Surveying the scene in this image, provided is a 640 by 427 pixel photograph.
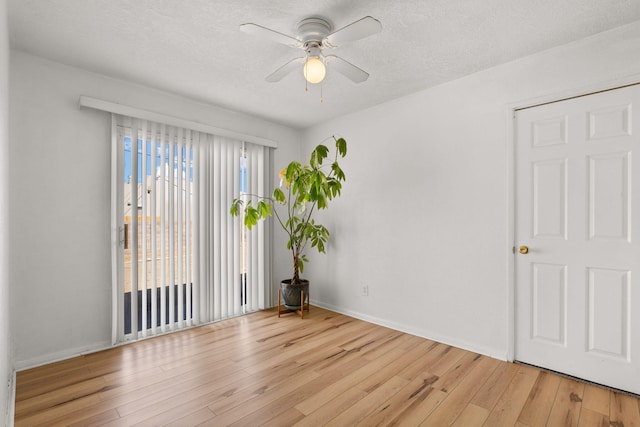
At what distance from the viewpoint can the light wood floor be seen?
188 cm

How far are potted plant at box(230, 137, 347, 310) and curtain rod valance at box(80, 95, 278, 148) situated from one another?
60 cm

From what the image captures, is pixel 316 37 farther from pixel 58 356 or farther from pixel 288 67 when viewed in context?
pixel 58 356

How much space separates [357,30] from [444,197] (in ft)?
5.88

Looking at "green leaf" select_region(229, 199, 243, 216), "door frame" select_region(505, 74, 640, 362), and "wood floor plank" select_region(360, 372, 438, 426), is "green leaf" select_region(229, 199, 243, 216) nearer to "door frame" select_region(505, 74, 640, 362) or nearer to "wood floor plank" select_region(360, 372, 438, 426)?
"wood floor plank" select_region(360, 372, 438, 426)

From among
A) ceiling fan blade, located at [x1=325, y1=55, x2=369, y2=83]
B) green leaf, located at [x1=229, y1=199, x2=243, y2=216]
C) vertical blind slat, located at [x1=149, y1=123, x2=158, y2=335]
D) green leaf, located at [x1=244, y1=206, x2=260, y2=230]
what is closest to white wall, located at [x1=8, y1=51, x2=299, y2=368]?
vertical blind slat, located at [x1=149, y1=123, x2=158, y2=335]

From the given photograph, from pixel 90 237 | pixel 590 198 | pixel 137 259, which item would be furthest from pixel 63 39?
pixel 590 198

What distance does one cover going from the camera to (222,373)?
2.40m

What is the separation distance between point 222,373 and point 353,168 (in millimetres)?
2575

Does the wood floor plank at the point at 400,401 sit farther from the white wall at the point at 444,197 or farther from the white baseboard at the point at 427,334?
the white wall at the point at 444,197

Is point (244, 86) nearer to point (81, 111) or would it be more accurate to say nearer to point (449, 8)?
point (81, 111)

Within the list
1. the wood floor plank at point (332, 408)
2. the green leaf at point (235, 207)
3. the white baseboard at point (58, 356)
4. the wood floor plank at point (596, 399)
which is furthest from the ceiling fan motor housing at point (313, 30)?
the white baseboard at point (58, 356)

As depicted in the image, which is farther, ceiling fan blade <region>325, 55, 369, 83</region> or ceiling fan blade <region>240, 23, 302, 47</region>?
ceiling fan blade <region>325, 55, 369, 83</region>

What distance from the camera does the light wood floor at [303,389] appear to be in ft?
6.18

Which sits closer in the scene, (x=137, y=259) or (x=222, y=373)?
(x=222, y=373)
